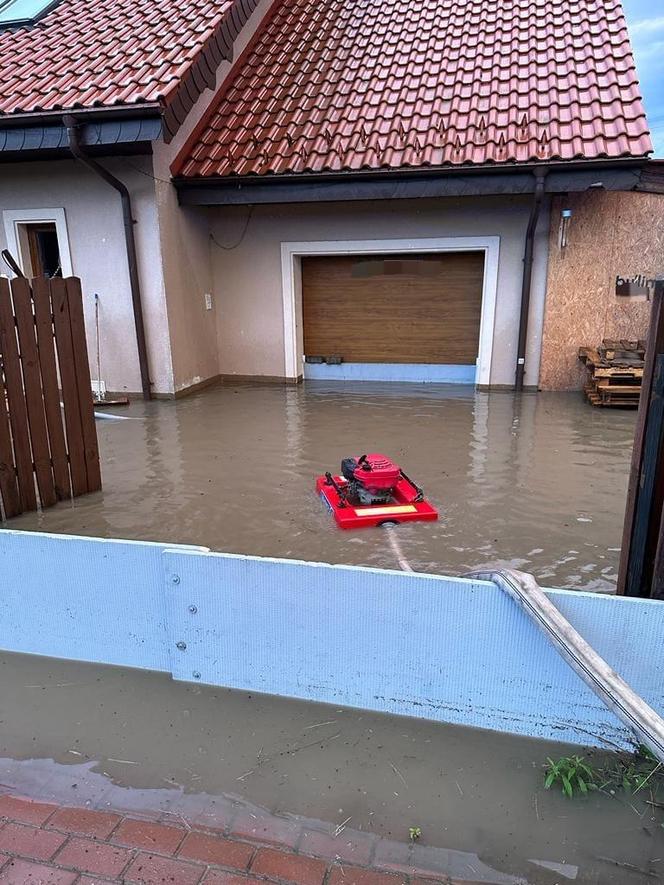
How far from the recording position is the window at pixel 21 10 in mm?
9320

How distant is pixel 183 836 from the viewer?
193cm

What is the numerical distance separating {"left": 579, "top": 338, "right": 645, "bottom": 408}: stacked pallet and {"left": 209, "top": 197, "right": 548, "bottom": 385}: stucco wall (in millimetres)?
1017

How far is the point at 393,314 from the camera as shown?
31.4 feet

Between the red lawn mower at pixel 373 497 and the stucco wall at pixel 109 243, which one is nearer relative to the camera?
the red lawn mower at pixel 373 497

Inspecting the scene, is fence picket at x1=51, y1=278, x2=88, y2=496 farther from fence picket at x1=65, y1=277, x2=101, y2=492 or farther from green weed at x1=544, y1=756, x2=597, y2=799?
green weed at x1=544, y1=756, x2=597, y2=799

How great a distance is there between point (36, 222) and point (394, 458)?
6262 millimetres

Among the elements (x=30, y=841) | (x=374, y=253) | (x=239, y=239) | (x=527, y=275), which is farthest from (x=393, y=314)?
(x=30, y=841)

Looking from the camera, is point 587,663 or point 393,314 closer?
point 587,663

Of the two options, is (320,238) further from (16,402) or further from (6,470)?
(6,470)

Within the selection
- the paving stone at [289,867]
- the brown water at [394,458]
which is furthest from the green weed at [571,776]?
the brown water at [394,458]

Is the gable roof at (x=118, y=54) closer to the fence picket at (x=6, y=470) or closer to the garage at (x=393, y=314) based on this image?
the garage at (x=393, y=314)

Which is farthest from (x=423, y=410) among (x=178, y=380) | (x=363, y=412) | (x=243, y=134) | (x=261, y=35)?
(x=261, y=35)

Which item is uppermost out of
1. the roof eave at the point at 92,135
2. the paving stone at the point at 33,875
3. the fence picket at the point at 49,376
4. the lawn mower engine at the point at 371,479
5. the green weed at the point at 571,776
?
the roof eave at the point at 92,135

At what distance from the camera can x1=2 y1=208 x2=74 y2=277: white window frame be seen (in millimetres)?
8180
